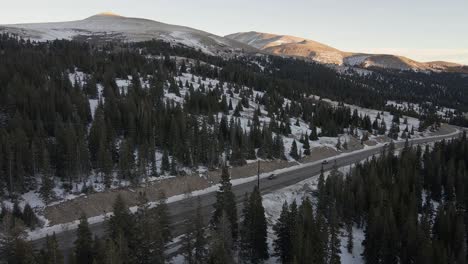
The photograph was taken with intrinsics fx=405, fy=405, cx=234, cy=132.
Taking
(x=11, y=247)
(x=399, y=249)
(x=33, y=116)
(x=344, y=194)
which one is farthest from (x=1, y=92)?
(x=399, y=249)

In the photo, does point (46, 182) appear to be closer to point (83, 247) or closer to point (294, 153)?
point (83, 247)

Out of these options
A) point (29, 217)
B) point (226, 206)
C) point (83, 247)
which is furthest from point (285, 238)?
point (29, 217)

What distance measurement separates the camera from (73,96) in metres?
103

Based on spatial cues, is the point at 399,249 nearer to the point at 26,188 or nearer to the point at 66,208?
the point at 66,208

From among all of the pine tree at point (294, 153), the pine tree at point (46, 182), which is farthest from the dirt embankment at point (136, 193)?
the pine tree at point (294, 153)

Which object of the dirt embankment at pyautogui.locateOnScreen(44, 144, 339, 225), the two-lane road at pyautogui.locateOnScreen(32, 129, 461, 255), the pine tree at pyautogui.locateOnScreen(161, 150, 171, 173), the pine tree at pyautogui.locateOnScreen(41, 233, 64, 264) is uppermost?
the pine tree at pyautogui.locateOnScreen(41, 233, 64, 264)

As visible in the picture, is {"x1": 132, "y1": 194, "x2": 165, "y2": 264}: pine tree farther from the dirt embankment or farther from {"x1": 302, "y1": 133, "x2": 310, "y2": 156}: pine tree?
{"x1": 302, "y1": 133, "x2": 310, "y2": 156}: pine tree

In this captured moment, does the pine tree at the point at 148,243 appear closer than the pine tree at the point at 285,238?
Yes

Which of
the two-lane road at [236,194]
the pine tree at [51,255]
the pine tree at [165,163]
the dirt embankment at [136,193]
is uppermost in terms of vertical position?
the pine tree at [51,255]

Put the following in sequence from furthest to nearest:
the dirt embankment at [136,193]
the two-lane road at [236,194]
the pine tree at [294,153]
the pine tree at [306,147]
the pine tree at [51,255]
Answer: the pine tree at [306,147] < the pine tree at [294,153] < the dirt embankment at [136,193] < the two-lane road at [236,194] < the pine tree at [51,255]

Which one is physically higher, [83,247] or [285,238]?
[83,247]

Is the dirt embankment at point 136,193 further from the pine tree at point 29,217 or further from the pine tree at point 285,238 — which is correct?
the pine tree at point 285,238

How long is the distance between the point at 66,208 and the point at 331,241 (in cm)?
4087

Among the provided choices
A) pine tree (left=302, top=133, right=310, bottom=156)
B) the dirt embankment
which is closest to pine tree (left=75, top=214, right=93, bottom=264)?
the dirt embankment
